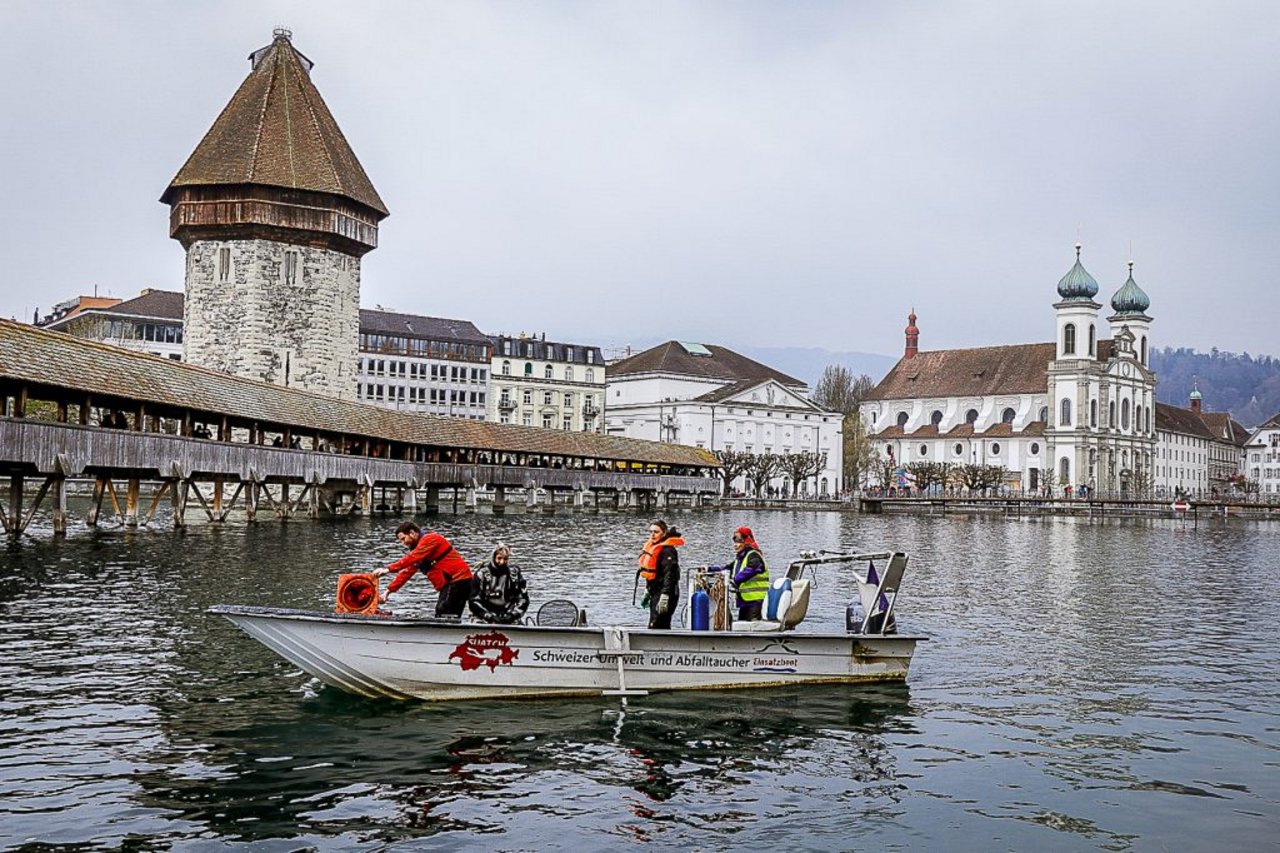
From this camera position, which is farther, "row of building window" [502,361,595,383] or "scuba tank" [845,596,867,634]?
"row of building window" [502,361,595,383]

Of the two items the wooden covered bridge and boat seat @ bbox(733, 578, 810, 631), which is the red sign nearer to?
boat seat @ bbox(733, 578, 810, 631)

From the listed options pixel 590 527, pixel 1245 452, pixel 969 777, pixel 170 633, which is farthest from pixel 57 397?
pixel 1245 452

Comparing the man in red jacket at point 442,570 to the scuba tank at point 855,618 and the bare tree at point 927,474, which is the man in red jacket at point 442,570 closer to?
the scuba tank at point 855,618

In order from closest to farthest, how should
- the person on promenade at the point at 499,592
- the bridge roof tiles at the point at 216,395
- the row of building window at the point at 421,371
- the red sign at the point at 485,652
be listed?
the red sign at the point at 485,652
the person on promenade at the point at 499,592
the bridge roof tiles at the point at 216,395
the row of building window at the point at 421,371

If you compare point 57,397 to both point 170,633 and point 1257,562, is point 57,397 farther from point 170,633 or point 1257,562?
point 1257,562

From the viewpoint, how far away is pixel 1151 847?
9.92 m

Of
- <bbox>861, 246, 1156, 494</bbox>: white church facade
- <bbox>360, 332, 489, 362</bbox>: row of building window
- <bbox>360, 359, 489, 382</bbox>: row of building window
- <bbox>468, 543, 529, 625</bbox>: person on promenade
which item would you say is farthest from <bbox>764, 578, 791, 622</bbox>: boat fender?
<bbox>861, 246, 1156, 494</bbox>: white church facade

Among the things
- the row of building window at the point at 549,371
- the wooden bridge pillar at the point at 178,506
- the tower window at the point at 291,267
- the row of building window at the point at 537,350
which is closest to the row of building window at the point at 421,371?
the row of building window at the point at 549,371

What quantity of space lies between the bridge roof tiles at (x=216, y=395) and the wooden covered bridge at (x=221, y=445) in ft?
0.21

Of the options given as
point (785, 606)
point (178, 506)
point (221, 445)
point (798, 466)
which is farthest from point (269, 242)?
point (798, 466)

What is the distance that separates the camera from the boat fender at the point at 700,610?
50.1ft

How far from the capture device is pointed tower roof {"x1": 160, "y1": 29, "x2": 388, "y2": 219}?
202 feet

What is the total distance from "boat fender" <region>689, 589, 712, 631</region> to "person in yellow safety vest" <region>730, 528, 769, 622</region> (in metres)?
0.48

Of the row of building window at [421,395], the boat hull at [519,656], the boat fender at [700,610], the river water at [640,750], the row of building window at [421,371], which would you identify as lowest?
the river water at [640,750]
